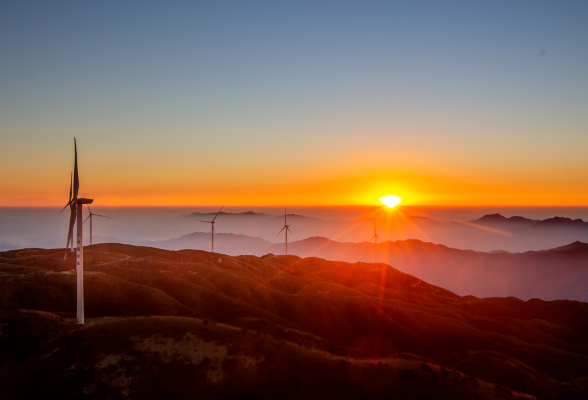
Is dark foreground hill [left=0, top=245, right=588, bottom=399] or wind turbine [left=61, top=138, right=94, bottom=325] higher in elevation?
wind turbine [left=61, top=138, right=94, bottom=325]

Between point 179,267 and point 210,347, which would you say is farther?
point 179,267

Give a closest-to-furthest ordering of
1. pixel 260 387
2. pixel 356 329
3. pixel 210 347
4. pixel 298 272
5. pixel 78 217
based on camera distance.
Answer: pixel 260 387 → pixel 210 347 → pixel 78 217 → pixel 356 329 → pixel 298 272

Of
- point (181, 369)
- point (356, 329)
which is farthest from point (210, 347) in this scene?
point (356, 329)

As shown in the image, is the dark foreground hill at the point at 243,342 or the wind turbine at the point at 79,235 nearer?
the dark foreground hill at the point at 243,342

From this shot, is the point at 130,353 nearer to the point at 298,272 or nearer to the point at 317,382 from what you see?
the point at 317,382

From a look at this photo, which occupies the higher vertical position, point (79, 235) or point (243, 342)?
point (79, 235)

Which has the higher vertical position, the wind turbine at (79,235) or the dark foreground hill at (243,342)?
the wind turbine at (79,235)

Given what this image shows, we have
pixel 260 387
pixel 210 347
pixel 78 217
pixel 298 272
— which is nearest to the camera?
pixel 260 387

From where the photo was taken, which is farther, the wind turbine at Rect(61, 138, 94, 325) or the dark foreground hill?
the wind turbine at Rect(61, 138, 94, 325)
